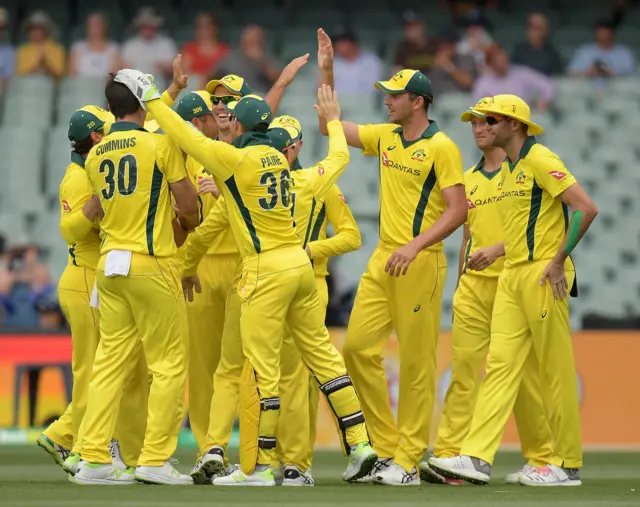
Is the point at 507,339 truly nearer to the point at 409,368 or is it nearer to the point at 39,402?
the point at 409,368

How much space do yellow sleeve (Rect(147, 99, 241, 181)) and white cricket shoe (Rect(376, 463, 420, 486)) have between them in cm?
234

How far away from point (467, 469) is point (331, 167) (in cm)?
218

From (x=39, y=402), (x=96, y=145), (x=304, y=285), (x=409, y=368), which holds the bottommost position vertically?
(x=39, y=402)

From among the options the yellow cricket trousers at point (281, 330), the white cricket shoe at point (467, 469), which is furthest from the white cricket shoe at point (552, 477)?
the yellow cricket trousers at point (281, 330)

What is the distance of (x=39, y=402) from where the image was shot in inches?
579

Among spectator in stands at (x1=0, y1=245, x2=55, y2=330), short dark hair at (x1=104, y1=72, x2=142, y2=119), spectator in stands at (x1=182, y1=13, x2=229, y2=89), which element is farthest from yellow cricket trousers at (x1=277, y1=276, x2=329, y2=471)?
spectator in stands at (x1=182, y1=13, x2=229, y2=89)

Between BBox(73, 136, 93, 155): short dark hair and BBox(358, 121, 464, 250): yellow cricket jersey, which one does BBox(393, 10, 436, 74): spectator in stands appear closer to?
BBox(358, 121, 464, 250): yellow cricket jersey

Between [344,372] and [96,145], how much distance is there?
2.19m

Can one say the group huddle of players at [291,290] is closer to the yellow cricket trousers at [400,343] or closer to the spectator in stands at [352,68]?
the yellow cricket trousers at [400,343]

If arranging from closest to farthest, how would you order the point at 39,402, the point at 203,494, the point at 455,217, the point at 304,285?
1. the point at 203,494
2. the point at 304,285
3. the point at 455,217
4. the point at 39,402

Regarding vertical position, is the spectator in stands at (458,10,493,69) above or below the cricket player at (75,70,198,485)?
above

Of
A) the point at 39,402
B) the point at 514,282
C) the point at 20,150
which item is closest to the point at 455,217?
the point at 514,282

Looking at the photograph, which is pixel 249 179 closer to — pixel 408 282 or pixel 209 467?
pixel 408 282

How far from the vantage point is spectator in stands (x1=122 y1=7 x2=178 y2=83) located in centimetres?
1867
